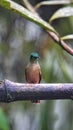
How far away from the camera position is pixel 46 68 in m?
2.16

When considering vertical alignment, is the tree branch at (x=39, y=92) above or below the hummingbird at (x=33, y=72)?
below

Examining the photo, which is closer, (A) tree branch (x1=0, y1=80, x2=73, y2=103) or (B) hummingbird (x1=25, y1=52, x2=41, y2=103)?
(A) tree branch (x1=0, y1=80, x2=73, y2=103)

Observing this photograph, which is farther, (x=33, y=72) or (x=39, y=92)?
(x=33, y=72)

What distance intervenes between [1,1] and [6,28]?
157cm

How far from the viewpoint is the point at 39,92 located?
34.3 inches

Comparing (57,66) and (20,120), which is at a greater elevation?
(57,66)

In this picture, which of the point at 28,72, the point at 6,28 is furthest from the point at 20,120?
the point at 28,72

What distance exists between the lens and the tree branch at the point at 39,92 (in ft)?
2.85

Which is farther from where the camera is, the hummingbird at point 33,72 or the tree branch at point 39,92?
the hummingbird at point 33,72

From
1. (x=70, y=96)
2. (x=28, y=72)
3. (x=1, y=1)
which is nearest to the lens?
(x=70, y=96)

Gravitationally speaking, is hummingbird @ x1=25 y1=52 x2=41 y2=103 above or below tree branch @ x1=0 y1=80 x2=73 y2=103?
above

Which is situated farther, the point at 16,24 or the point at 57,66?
the point at 16,24

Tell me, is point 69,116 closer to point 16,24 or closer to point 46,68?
point 46,68

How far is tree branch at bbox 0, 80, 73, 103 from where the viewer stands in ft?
2.85
